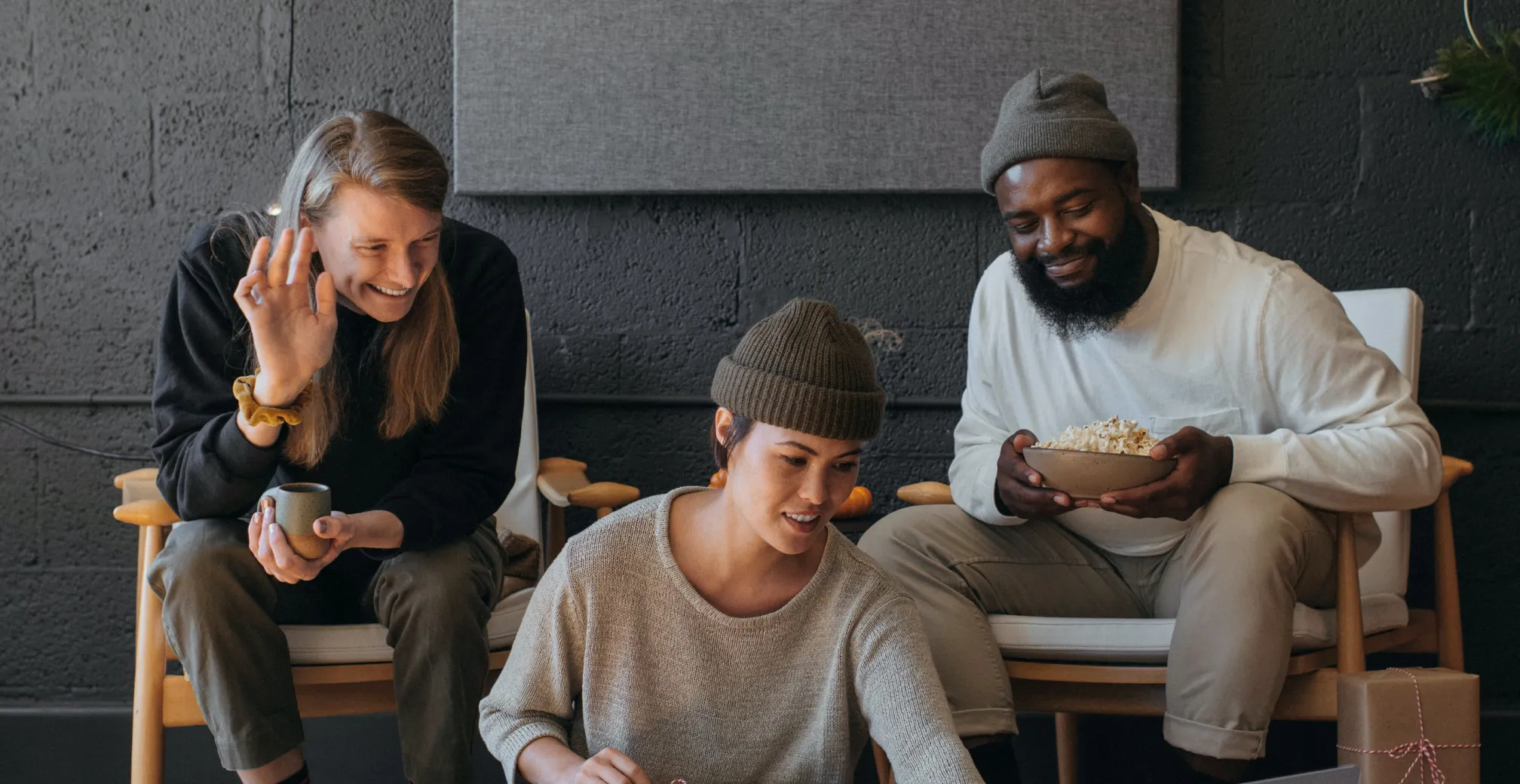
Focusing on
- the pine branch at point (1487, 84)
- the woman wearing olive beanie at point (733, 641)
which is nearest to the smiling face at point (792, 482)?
the woman wearing olive beanie at point (733, 641)

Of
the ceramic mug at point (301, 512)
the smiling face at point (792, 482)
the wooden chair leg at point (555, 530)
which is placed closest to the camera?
the smiling face at point (792, 482)

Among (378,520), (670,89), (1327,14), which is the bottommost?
(378,520)

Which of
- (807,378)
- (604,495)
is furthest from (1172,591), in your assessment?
(604,495)

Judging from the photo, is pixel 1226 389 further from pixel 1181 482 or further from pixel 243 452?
pixel 243 452

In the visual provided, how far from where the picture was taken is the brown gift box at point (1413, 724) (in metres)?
1.74

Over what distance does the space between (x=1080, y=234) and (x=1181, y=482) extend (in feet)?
1.50

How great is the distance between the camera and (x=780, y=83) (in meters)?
2.72

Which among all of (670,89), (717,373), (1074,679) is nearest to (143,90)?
(670,89)

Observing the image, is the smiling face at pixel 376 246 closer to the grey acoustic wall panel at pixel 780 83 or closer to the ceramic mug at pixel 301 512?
the ceramic mug at pixel 301 512

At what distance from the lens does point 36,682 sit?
9.46ft

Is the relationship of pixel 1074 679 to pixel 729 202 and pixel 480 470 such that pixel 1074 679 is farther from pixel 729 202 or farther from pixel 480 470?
pixel 729 202

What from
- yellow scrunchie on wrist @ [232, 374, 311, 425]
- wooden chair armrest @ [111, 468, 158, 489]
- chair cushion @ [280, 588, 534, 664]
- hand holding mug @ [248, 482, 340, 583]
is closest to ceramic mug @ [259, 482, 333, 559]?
hand holding mug @ [248, 482, 340, 583]

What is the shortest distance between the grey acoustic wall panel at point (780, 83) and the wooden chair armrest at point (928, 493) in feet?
2.32

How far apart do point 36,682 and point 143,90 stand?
4.24ft
